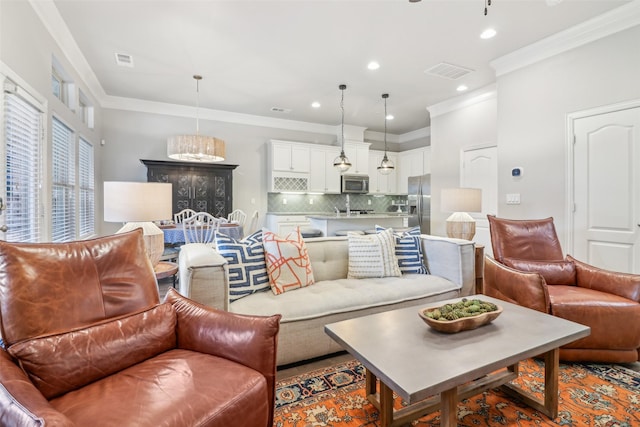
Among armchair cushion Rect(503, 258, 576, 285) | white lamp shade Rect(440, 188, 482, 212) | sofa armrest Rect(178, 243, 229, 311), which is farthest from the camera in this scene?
white lamp shade Rect(440, 188, 482, 212)

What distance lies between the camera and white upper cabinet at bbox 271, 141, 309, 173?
6.15 metres

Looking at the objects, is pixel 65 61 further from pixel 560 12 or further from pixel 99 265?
pixel 560 12

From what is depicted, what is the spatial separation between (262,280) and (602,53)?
3.95 m

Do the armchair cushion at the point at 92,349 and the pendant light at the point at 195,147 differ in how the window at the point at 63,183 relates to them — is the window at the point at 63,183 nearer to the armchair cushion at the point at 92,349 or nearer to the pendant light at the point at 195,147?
the pendant light at the point at 195,147

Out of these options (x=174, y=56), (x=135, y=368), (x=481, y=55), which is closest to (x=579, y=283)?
(x=481, y=55)

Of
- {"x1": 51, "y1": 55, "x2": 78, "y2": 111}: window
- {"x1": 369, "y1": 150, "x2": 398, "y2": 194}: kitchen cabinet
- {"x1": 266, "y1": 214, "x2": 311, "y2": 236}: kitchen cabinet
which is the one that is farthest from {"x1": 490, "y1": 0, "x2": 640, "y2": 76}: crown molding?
{"x1": 51, "y1": 55, "x2": 78, "y2": 111}: window

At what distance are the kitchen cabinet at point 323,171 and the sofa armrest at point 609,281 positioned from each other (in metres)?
4.74

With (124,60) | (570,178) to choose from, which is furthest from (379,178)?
(124,60)

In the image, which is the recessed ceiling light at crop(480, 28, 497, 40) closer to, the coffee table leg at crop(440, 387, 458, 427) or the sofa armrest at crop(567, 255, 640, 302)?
the sofa armrest at crop(567, 255, 640, 302)

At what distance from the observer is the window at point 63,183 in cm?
315

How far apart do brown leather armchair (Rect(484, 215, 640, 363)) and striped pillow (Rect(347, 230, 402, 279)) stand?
0.80m

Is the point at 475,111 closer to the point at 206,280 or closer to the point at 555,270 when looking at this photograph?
the point at 555,270

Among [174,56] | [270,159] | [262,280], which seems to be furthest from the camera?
[270,159]

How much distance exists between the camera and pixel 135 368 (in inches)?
48.4
